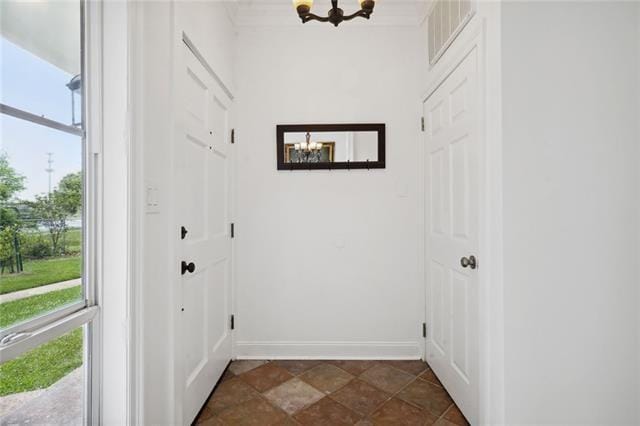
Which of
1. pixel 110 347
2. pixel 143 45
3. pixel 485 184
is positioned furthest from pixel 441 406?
pixel 143 45

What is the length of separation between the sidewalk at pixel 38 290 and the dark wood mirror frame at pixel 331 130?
1517 mm

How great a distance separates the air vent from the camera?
162 cm

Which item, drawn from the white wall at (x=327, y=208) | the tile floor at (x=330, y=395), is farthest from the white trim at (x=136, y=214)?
the white wall at (x=327, y=208)

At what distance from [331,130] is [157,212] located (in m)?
1.44

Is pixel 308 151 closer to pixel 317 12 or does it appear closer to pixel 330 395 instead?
pixel 317 12

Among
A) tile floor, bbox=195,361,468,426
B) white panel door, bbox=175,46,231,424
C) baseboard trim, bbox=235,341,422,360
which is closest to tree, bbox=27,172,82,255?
white panel door, bbox=175,46,231,424

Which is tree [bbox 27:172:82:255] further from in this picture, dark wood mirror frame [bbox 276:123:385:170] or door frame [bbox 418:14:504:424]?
door frame [bbox 418:14:504:424]

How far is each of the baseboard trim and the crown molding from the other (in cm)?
243

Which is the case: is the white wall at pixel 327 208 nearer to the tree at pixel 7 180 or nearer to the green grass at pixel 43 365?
the green grass at pixel 43 365

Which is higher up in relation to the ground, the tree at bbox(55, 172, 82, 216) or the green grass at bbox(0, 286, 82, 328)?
the tree at bbox(55, 172, 82, 216)

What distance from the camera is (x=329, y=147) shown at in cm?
235

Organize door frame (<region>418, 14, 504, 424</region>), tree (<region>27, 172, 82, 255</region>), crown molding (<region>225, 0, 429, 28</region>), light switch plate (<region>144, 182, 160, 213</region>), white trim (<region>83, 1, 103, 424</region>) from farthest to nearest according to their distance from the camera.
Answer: crown molding (<region>225, 0, 429, 28</region>) → door frame (<region>418, 14, 504, 424</region>) → light switch plate (<region>144, 182, 160, 213</region>) → white trim (<region>83, 1, 103, 424</region>) → tree (<region>27, 172, 82, 255</region>)

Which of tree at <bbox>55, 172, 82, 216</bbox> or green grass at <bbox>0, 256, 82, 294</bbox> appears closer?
green grass at <bbox>0, 256, 82, 294</bbox>

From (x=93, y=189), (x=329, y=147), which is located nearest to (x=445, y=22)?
(x=329, y=147)
